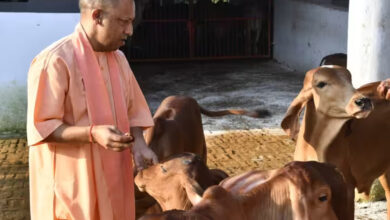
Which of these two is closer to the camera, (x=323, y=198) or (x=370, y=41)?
(x=323, y=198)

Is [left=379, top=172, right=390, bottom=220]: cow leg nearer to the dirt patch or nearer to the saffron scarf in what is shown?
the dirt patch

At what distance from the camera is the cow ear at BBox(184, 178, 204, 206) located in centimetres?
387

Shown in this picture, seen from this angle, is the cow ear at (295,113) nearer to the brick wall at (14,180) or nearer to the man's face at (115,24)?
the man's face at (115,24)

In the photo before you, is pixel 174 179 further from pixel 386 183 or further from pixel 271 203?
pixel 386 183

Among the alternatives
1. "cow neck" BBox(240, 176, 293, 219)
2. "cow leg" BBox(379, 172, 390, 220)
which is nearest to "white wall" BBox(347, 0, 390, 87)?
"cow leg" BBox(379, 172, 390, 220)

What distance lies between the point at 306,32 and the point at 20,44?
25.8 feet

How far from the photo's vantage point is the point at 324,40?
47.9 ft

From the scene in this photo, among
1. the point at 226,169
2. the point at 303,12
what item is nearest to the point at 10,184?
the point at 226,169

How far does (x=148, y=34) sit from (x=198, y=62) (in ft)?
4.13

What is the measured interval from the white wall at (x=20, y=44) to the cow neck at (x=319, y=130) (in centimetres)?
390

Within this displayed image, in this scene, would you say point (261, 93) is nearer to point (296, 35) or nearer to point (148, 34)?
point (296, 35)

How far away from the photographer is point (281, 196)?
375cm

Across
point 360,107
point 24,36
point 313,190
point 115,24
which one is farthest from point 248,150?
point 115,24

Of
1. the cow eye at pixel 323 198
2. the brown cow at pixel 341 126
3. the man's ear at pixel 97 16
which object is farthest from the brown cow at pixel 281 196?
the brown cow at pixel 341 126
